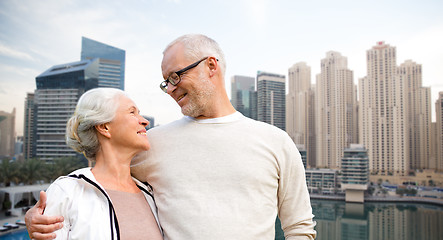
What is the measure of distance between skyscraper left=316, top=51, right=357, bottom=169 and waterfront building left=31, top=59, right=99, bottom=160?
3112cm

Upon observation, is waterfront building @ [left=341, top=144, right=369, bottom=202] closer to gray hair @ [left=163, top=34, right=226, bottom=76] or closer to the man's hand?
gray hair @ [left=163, top=34, right=226, bottom=76]

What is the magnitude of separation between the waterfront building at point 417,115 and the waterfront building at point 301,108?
1259cm

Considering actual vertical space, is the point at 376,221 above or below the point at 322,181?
below

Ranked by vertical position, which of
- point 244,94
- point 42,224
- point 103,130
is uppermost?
point 244,94

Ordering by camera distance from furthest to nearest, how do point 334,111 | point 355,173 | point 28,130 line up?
1. point 334,111
2. point 28,130
3. point 355,173

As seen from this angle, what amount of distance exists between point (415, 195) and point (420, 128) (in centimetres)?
1094

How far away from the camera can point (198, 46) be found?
46.1 inches

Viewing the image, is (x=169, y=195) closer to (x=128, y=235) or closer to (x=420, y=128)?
(x=128, y=235)

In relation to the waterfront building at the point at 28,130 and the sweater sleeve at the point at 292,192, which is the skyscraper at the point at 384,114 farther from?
the sweater sleeve at the point at 292,192

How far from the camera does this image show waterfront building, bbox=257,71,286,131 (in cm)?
4541

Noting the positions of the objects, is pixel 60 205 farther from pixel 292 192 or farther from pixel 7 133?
pixel 7 133

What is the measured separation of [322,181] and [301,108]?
709 inches

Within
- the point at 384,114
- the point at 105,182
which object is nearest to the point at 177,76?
the point at 105,182

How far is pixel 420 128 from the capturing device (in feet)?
133
